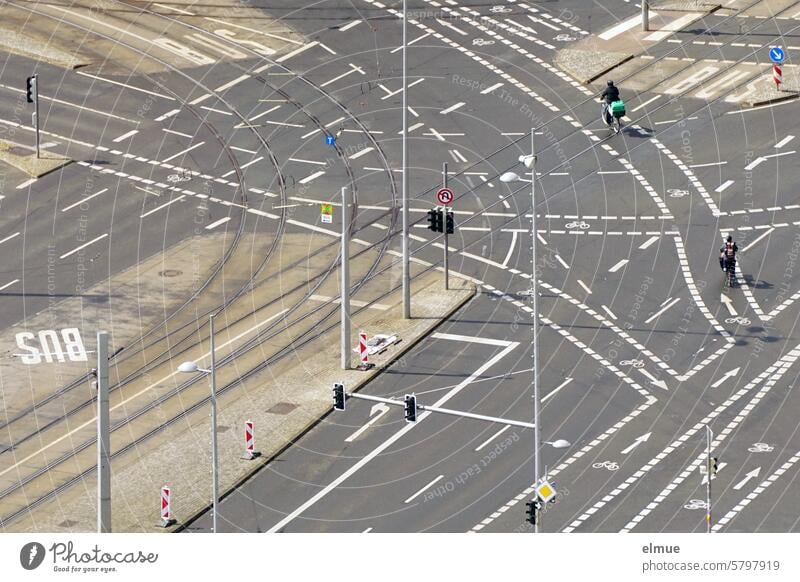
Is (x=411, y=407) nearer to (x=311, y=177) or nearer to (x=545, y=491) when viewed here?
(x=545, y=491)

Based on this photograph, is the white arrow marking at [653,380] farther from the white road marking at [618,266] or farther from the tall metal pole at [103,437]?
the tall metal pole at [103,437]

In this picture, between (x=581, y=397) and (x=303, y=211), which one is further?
(x=303, y=211)

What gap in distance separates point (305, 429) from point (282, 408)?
260 cm

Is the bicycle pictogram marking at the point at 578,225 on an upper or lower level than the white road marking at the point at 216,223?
upper

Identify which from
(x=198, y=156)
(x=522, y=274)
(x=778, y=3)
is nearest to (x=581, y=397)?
(x=522, y=274)

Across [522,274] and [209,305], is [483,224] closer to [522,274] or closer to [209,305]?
[522,274]

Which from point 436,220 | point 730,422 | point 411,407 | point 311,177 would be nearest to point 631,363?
point 730,422

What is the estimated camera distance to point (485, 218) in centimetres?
13112

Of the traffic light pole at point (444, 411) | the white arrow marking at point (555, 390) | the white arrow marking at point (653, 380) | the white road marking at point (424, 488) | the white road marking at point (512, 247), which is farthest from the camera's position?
the white road marking at point (512, 247)

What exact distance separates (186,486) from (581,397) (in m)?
18.4

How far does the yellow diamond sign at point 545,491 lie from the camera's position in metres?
98.8

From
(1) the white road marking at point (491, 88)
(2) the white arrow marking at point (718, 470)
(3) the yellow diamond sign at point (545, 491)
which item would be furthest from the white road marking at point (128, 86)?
(3) the yellow diamond sign at point (545, 491)

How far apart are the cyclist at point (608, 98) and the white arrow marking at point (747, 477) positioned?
3285 cm
